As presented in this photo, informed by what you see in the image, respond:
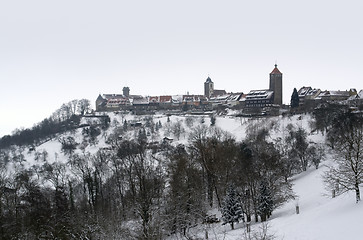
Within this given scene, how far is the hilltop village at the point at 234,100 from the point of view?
85188 millimetres

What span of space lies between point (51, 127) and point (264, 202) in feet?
323

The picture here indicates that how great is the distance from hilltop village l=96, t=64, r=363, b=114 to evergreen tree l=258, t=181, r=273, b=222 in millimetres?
58007

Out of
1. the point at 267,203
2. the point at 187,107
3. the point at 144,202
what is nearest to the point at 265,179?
the point at 267,203

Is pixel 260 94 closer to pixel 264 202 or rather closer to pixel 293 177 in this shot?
pixel 293 177

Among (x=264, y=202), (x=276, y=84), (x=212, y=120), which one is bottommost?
(x=264, y=202)

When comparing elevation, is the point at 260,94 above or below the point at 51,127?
above

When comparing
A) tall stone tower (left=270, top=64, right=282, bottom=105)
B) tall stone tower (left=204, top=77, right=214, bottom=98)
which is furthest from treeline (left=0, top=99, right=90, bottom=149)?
tall stone tower (left=270, top=64, right=282, bottom=105)

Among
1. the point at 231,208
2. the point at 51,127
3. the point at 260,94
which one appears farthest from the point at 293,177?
the point at 51,127

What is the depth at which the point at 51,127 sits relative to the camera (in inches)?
4085

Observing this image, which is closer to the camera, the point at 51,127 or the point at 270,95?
the point at 270,95

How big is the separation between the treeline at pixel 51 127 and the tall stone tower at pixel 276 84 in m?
67.2

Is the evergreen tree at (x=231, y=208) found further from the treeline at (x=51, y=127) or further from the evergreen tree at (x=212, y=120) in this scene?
the treeline at (x=51, y=127)

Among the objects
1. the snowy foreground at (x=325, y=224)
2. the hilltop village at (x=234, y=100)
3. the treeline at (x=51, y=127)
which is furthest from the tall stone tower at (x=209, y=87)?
the snowy foreground at (x=325, y=224)

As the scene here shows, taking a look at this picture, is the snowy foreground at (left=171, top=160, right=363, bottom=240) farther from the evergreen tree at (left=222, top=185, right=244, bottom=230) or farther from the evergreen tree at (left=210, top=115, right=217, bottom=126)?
the evergreen tree at (left=210, top=115, right=217, bottom=126)
